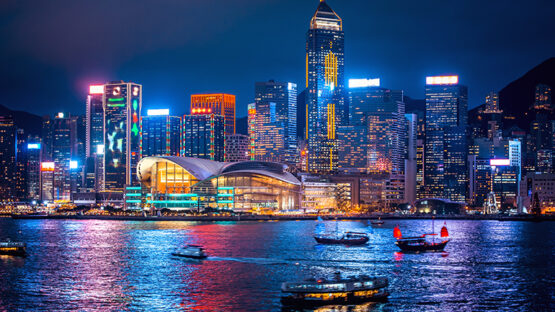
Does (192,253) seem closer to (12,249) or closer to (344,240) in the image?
(12,249)

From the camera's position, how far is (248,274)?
66.6m

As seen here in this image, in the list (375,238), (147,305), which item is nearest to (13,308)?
(147,305)

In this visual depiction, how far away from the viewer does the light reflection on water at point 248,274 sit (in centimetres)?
5334

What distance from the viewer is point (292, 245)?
318 ft

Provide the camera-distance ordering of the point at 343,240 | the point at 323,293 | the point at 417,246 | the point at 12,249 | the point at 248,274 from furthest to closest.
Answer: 1. the point at 343,240
2. the point at 417,246
3. the point at 12,249
4. the point at 248,274
5. the point at 323,293

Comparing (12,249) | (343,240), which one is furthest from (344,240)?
(12,249)

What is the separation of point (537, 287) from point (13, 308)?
46.0 m

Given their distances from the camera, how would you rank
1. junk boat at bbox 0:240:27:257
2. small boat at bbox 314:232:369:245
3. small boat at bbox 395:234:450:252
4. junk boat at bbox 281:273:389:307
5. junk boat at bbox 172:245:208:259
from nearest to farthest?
junk boat at bbox 281:273:389:307
junk boat at bbox 172:245:208:259
junk boat at bbox 0:240:27:257
small boat at bbox 395:234:450:252
small boat at bbox 314:232:369:245

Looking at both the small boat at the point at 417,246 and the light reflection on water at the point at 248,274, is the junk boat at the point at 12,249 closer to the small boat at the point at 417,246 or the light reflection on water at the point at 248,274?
the light reflection on water at the point at 248,274

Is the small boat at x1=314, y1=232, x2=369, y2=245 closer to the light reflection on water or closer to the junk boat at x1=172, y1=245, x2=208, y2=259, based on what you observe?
the light reflection on water

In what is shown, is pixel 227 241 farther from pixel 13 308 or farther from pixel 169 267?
pixel 13 308

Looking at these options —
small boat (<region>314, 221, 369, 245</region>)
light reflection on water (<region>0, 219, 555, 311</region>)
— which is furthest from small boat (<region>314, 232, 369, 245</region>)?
light reflection on water (<region>0, 219, 555, 311</region>)

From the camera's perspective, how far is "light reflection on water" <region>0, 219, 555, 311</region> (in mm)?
53344

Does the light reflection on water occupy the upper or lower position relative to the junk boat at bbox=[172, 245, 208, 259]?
lower
